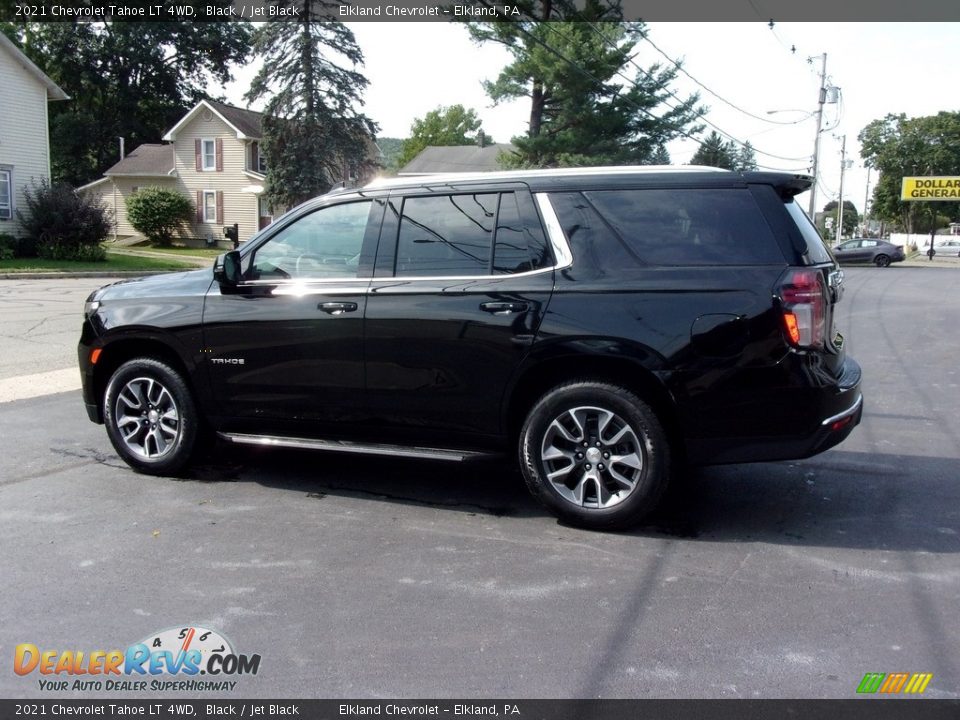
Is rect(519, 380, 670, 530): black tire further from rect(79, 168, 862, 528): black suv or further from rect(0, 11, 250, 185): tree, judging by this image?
rect(0, 11, 250, 185): tree

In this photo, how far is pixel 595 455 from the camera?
492 cm

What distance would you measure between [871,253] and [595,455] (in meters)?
42.5

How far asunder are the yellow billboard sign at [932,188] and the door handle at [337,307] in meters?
71.6

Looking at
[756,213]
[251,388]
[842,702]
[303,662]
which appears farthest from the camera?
[251,388]

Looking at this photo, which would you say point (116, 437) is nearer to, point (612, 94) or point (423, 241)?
point (423, 241)

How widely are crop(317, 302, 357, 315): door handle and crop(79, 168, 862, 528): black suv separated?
2cm

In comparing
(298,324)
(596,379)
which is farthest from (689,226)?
(298,324)

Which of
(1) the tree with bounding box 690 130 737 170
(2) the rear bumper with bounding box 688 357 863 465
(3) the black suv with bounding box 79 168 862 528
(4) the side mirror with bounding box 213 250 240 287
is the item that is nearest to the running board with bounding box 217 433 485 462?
(3) the black suv with bounding box 79 168 862 528

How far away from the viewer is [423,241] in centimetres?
535

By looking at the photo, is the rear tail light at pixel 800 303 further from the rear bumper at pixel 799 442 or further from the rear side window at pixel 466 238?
the rear side window at pixel 466 238

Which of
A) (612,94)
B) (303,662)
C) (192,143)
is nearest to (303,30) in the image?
(192,143)

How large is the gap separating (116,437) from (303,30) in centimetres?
3713

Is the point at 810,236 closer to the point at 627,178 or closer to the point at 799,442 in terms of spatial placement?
the point at 627,178

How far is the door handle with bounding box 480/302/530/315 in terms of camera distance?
496 cm
